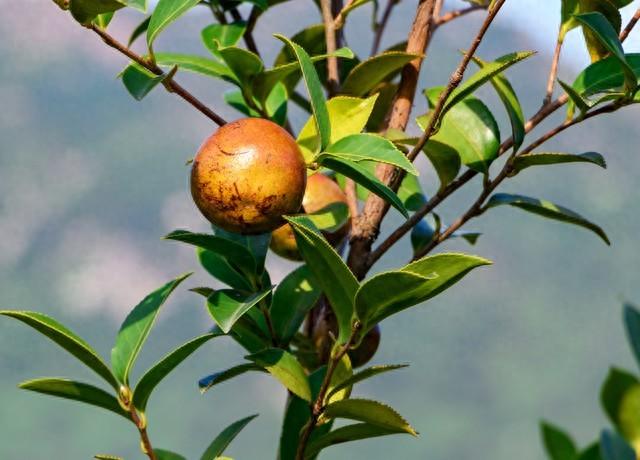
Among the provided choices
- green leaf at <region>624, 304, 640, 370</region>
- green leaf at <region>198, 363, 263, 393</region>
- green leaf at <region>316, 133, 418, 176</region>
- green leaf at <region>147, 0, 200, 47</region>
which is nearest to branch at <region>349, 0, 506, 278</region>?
green leaf at <region>316, 133, 418, 176</region>

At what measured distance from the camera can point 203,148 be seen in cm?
126

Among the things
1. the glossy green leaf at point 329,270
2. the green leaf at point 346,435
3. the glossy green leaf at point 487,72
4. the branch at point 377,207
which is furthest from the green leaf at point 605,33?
the green leaf at point 346,435

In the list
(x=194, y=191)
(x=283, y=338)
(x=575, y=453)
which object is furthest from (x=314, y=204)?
(x=575, y=453)

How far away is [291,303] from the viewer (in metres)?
1.48

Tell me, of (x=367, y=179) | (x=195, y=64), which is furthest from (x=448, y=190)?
(x=195, y=64)

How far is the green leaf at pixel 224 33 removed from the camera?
1719 millimetres

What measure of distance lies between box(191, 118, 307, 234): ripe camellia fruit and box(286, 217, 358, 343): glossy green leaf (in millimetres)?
60

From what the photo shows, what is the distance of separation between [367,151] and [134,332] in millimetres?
386

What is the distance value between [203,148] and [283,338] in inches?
13.1

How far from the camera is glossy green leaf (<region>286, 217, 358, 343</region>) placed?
1.16m

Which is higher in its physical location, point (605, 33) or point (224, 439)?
point (605, 33)

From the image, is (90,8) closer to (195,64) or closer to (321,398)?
(195,64)

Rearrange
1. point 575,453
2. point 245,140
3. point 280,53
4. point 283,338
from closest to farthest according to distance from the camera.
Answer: point 575,453 → point 245,140 → point 283,338 → point 280,53

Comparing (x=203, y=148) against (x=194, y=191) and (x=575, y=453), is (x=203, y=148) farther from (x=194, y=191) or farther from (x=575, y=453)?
(x=575, y=453)
